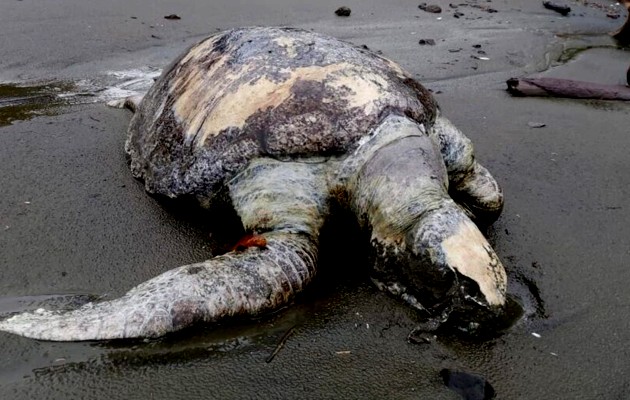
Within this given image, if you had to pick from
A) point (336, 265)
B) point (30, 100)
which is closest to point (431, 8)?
point (30, 100)

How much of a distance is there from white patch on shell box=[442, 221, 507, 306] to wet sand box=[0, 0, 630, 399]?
222 millimetres

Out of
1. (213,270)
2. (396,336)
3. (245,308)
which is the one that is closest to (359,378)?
(396,336)

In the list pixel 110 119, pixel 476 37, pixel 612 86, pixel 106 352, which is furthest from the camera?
pixel 476 37

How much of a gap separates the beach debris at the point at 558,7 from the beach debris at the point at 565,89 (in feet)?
11.7

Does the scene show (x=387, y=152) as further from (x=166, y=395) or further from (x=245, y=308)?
(x=166, y=395)

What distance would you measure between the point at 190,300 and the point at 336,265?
84 cm

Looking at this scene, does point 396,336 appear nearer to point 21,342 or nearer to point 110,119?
point 21,342

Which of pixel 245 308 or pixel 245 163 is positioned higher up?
pixel 245 163

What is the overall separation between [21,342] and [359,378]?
128 centimetres

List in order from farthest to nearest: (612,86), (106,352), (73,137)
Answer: (612,86) < (73,137) < (106,352)

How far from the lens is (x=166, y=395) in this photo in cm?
228

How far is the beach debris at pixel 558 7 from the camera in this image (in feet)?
29.2

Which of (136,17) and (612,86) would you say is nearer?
(612,86)

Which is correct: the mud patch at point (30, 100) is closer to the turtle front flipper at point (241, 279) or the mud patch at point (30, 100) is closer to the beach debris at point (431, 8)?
the turtle front flipper at point (241, 279)
